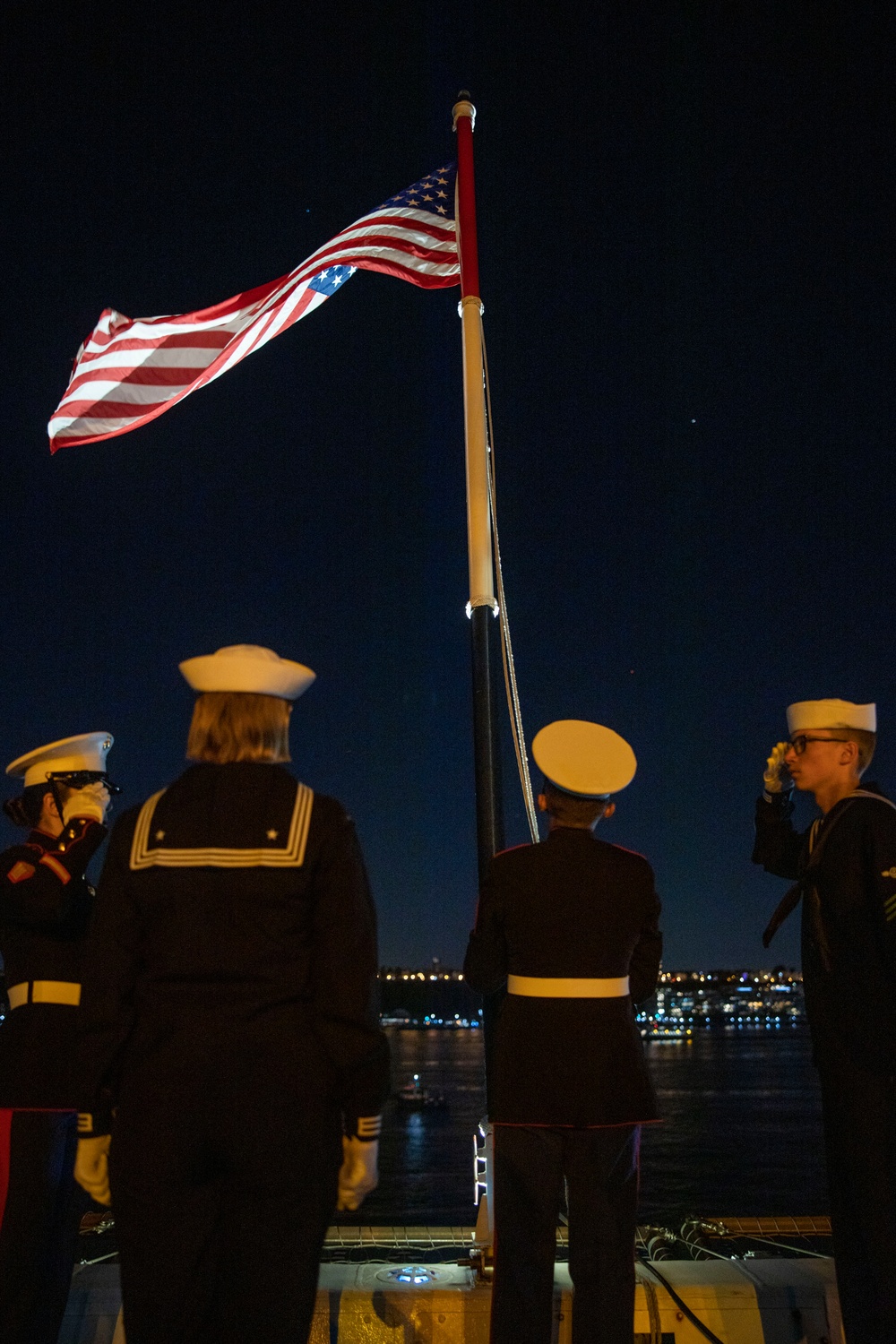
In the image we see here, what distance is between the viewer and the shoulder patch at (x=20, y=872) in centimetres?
347

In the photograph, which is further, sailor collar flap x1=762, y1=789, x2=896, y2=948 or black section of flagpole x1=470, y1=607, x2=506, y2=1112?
black section of flagpole x1=470, y1=607, x2=506, y2=1112

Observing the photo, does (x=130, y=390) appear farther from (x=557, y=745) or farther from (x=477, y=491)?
(x=557, y=745)

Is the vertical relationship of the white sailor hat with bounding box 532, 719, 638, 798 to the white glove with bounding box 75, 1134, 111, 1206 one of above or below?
above

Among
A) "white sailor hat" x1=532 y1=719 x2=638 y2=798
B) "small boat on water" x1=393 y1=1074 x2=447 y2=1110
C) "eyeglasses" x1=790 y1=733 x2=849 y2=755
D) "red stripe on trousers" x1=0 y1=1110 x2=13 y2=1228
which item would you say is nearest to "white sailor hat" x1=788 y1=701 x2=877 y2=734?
"eyeglasses" x1=790 y1=733 x2=849 y2=755

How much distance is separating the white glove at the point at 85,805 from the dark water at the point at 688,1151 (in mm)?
3859

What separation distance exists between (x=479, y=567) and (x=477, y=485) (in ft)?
1.56

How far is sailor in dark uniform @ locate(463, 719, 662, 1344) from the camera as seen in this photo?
304 cm

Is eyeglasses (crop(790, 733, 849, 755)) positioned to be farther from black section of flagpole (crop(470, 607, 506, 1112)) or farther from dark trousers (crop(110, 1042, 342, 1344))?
dark trousers (crop(110, 1042, 342, 1344))

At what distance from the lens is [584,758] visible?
3.42m

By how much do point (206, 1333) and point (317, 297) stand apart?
6.64 metres

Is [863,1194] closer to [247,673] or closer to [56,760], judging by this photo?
[247,673]

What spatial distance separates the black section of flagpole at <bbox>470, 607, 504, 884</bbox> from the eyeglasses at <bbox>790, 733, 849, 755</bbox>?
1.40 m

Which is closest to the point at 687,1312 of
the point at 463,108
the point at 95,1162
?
the point at 95,1162

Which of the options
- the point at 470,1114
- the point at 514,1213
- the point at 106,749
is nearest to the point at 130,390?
the point at 106,749
